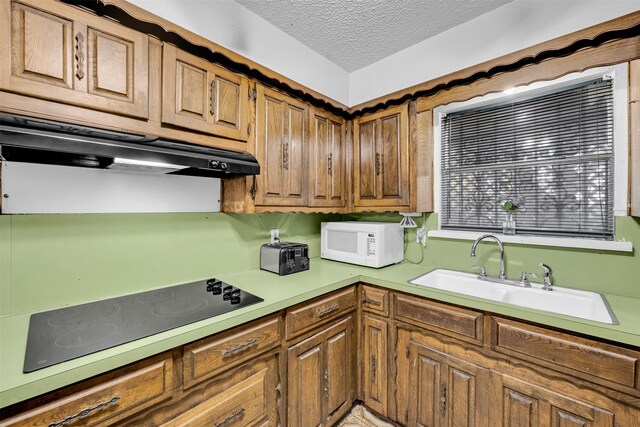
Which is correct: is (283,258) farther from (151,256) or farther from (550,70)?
(550,70)

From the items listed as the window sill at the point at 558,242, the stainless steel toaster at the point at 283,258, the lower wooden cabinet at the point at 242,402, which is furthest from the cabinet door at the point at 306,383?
the window sill at the point at 558,242

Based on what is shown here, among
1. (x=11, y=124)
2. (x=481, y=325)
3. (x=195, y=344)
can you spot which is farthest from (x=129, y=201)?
(x=481, y=325)

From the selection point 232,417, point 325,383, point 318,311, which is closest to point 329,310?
point 318,311

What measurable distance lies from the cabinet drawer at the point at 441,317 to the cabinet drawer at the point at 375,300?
8 cm

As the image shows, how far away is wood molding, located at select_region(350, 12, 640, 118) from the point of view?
50.8 inches

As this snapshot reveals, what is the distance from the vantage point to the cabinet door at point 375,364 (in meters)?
1.74

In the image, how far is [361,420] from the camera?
5.88ft

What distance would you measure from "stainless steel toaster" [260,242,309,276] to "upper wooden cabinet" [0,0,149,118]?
1044mm

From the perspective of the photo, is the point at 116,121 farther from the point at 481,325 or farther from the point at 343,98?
the point at 481,325

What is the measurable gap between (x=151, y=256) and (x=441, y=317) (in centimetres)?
162

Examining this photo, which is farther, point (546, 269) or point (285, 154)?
point (285, 154)

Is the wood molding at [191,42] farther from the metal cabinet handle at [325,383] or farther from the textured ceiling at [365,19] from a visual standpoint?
the metal cabinet handle at [325,383]

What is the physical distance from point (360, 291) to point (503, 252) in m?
0.94

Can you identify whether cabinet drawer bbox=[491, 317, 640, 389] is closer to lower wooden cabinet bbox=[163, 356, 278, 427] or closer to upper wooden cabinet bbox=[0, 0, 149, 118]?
lower wooden cabinet bbox=[163, 356, 278, 427]
